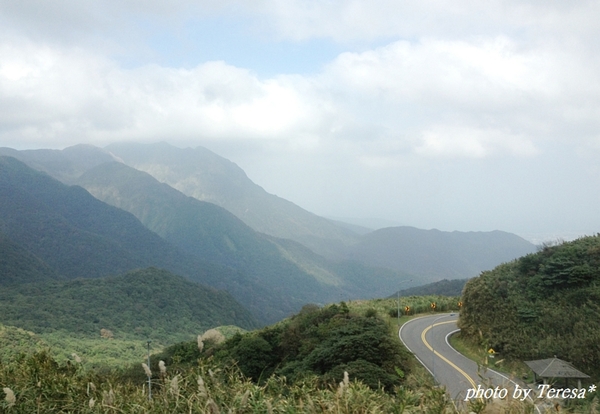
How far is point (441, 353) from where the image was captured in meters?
24.0

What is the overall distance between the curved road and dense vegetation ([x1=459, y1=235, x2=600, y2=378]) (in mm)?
1611

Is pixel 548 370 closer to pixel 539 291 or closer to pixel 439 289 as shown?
pixel 539 291

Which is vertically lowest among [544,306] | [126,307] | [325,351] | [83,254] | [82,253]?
[126,307]

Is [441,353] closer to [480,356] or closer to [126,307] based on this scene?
[480,356]

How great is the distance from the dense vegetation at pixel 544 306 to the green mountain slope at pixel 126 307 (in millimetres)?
61994

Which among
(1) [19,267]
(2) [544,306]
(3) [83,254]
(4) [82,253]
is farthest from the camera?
(4) [82,253]

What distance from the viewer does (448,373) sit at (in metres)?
20.0

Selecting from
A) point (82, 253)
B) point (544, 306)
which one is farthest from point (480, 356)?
point (82, 253)

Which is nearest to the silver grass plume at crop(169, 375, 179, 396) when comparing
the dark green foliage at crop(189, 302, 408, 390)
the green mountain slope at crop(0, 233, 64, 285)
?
the dark green foliage at crop(189, 302, 408, 390)

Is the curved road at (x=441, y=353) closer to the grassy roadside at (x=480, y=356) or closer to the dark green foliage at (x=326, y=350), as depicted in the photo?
the grassy roadside at (x=480, y=356)

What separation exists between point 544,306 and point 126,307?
270 ft

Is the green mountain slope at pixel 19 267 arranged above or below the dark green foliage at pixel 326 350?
below

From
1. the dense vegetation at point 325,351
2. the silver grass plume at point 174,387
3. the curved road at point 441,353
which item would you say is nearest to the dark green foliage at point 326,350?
the dense vegetation at point 325,351

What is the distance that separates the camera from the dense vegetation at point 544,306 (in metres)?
19.9
